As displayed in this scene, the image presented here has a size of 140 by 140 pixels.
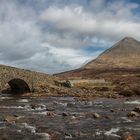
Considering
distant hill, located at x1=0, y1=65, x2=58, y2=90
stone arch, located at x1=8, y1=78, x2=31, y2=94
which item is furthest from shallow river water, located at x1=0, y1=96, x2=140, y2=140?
stone arch, located at x1=8, y1=78, x2=31, y2=94

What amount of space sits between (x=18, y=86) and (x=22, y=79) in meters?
6.22

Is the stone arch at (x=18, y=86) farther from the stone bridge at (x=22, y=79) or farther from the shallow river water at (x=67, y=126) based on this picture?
the shallow river water at (x=67, y=126)

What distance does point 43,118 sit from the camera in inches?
1358

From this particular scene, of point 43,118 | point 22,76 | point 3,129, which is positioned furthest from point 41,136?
point 22,76

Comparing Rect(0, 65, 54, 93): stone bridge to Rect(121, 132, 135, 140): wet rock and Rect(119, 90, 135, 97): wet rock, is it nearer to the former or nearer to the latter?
Rect(119, 90, 135, 97): wet rock

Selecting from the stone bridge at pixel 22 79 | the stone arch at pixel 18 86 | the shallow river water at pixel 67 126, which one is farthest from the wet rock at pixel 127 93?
the shallow river water at pixel 67 126

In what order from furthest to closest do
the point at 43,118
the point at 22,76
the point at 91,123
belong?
the point at 22,76 < the point at 43,118 < the point at 91,123

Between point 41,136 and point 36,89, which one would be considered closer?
point 41,136

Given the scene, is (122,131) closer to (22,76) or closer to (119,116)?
(119,116)

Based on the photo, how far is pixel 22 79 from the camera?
222ft

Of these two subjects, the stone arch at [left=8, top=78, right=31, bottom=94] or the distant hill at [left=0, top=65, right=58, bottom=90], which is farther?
the stone arch at [left=8, top=78, right=31, bottom=94]

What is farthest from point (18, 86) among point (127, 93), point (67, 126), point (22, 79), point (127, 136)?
point (127, 136)

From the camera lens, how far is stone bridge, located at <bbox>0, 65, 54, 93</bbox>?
64812mm

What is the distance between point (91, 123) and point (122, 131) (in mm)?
4313
